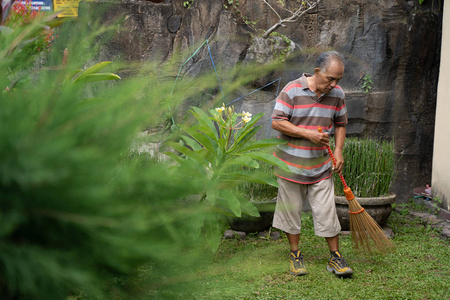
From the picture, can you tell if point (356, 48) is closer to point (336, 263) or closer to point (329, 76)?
point (329, 76)

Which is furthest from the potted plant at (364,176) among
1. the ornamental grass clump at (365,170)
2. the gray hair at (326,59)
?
the gray hair at (326,59)

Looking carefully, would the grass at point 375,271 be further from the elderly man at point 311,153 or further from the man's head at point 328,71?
the man's head at point 328,71

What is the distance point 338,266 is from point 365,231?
0.40 meters

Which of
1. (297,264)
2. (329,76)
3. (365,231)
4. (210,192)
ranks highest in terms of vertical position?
(210,192)

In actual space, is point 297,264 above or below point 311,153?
below

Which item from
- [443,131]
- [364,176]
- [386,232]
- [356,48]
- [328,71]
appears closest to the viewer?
[328,71]

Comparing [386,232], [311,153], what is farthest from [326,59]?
[386,232]

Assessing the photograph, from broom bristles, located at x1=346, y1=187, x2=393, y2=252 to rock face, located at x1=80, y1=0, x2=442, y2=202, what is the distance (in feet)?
7.00

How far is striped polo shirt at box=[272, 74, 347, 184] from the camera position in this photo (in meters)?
3.52

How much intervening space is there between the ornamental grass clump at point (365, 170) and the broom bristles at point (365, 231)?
3.28 feet

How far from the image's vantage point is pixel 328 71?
131 inches

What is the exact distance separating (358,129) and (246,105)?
59.4 inches

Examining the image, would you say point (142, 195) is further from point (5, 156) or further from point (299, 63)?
point (299, 63)

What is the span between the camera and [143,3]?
5.78 metres
